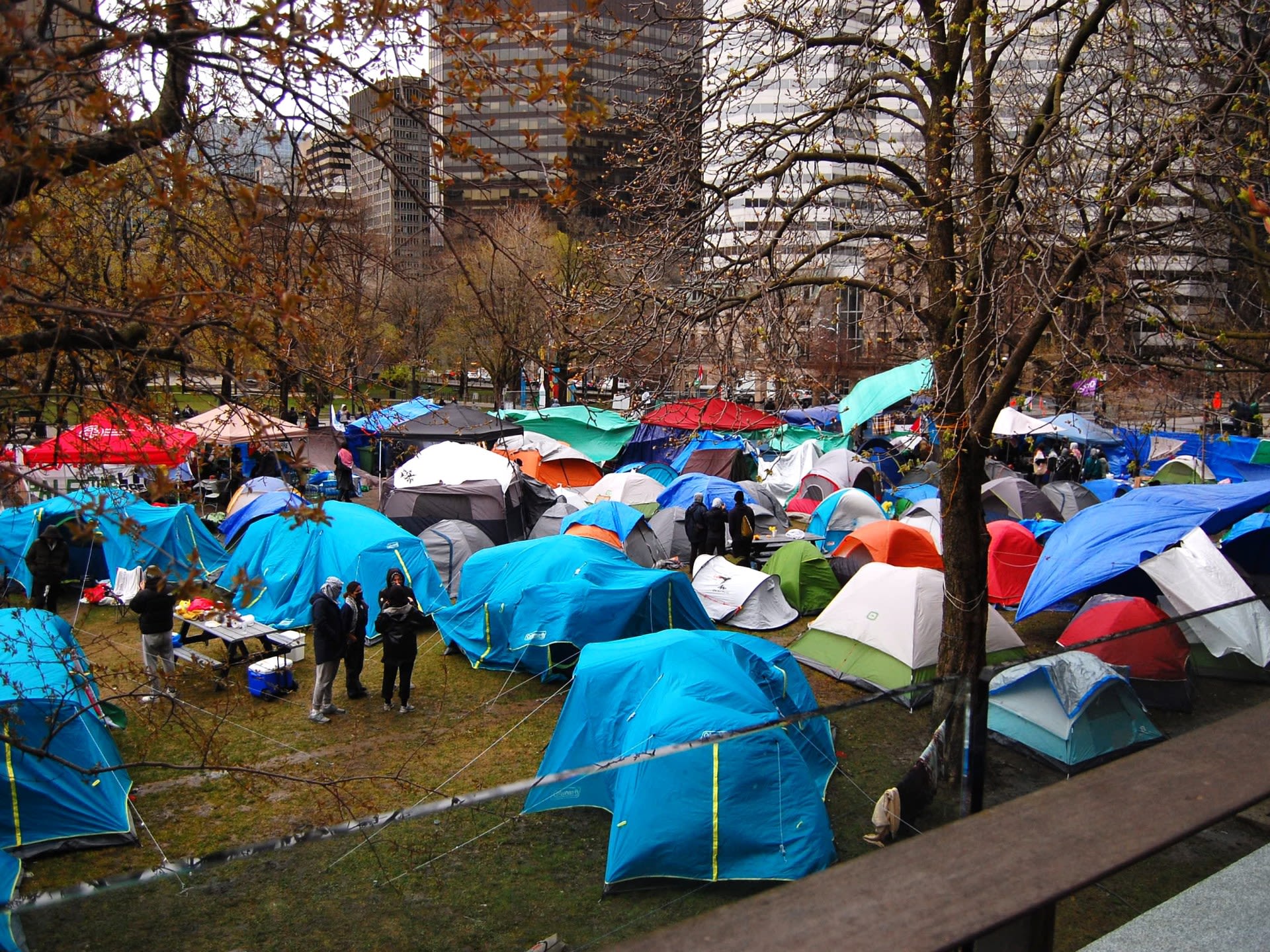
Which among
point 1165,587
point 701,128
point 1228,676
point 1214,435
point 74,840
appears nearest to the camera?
point 1228,676

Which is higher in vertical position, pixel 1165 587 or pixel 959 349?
pixel 959 349

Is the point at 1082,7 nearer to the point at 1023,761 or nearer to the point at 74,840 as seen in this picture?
the point at 1023,761

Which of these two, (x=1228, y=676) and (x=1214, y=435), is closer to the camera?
(x=1228, y=676)

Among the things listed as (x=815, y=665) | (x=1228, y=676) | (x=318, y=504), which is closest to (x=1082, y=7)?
(x=1228, y=676)

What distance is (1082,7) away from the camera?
6.00 meters

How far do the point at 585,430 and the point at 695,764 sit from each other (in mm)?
19679

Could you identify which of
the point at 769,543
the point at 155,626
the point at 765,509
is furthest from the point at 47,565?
the point at 765,509

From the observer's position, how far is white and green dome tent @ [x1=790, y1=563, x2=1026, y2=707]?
10.2 m

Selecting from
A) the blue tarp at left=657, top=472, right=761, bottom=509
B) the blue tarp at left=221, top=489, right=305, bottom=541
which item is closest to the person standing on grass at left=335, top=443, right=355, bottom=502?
the blue tarp at left=221, top=489, right=305, bottom=541

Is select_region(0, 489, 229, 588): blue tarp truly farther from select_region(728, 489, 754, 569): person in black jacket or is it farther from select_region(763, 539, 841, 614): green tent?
select_region(763, 539, 841, 614): green tent

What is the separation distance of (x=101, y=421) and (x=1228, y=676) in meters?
4.93

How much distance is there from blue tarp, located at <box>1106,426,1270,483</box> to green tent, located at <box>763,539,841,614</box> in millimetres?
10036

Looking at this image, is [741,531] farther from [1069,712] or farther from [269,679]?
[1069,712]

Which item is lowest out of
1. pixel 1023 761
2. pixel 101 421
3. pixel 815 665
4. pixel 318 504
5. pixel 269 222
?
pixel 815 665
